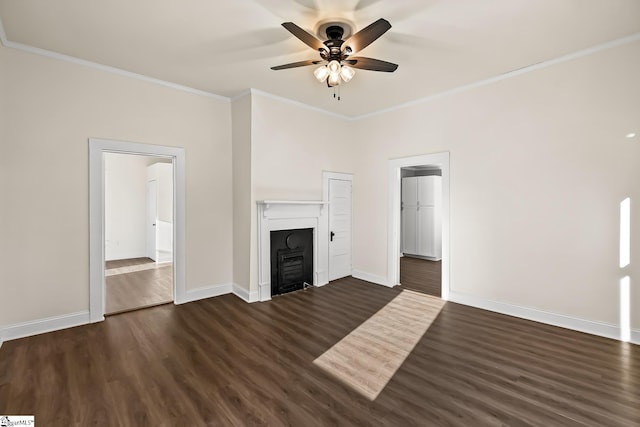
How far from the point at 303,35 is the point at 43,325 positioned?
4061 millimetres

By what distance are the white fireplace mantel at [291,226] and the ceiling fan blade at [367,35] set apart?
2.35 meters

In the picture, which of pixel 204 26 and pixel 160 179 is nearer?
pixel 204 26

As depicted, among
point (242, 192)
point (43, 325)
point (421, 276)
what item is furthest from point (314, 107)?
point (43, 325)

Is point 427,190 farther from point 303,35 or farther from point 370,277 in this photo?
point 303,35

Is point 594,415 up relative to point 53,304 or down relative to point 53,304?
down

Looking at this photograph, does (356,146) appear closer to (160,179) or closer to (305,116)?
(305,116)

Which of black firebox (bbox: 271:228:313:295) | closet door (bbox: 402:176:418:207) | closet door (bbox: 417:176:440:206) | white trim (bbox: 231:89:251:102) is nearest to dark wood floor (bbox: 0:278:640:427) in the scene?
black firebox (bbox: 271:228:313:295)

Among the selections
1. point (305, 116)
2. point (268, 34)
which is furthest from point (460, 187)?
point (268, 34)

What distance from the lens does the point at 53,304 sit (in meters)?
3.32

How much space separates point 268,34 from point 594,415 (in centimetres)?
401

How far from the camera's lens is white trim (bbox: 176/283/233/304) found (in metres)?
4.25

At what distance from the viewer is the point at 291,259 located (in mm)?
4812

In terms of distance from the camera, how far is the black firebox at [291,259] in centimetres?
461

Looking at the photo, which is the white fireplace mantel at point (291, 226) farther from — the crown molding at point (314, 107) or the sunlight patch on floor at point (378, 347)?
the crown molding at point (314, 107)
